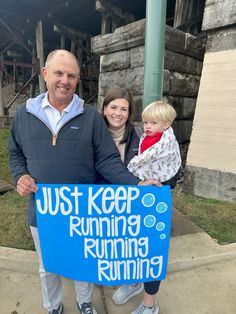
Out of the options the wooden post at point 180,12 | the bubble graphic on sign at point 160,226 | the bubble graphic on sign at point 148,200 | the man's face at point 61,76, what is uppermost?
the wooden post at point 180,12

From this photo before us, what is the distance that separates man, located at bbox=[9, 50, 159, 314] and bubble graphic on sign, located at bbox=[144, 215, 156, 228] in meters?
0.21

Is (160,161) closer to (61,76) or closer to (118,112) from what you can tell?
(118,112)

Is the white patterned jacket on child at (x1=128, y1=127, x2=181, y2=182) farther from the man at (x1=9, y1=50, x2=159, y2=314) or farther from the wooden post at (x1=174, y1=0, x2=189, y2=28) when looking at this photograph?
the wooden post at (x1=174, y1=0, x2=189, y2=28)

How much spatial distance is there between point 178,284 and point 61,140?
166 centimetres

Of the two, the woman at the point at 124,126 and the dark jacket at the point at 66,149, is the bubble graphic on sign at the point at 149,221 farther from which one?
the woman at the point at 124,126

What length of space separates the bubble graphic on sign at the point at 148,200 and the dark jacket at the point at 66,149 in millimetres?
112

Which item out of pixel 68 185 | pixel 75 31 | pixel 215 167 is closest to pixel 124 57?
pixel 215 167

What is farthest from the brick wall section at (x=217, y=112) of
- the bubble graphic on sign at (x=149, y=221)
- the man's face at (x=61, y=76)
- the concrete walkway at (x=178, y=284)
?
the man's face at (x=61, y=76)

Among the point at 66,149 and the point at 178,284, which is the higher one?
the point at 66,149

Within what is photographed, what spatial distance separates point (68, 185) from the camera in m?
1.69

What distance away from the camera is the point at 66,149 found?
170 cm

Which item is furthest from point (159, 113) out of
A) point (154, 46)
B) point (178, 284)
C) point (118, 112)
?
point (178, 284)

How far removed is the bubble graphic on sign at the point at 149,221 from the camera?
176cm

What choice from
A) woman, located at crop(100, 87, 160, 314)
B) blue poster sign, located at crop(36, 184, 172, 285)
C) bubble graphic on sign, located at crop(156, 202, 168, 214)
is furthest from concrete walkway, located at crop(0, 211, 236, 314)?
bubble graphic on sign, located at crop(156, 202, 168, 214)
